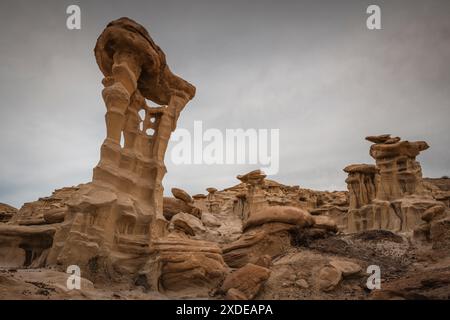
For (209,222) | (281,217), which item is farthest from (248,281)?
(209,222)

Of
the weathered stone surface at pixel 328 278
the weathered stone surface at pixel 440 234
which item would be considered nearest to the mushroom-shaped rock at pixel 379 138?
the weathered stone surface at pixel 440 234

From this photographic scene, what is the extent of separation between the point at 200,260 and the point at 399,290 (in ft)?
16.7

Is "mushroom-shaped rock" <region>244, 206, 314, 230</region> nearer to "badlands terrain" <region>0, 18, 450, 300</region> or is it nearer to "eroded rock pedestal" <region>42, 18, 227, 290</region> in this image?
"badlands terrain" <region>0, 18, 450, 300</region>

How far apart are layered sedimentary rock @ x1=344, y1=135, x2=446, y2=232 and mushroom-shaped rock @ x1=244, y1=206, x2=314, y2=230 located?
33.9ft

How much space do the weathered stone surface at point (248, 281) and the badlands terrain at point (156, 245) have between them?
27mm

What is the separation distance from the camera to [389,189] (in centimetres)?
2122

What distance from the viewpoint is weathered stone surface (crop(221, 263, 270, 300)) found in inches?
284

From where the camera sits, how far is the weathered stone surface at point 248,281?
284 inches

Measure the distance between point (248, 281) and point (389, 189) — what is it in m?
17.8

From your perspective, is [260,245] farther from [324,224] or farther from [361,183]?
[361,183]

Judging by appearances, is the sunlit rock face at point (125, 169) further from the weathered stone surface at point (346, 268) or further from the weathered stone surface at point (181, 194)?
the weathered stone surface at point (181, 194)

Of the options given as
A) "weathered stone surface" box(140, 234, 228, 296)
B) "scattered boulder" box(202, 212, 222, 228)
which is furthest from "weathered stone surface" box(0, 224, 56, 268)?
"scattered boulder" box(202, 212, 222, 228)
